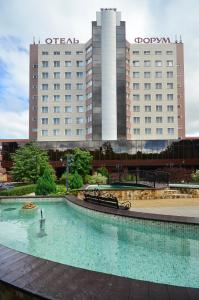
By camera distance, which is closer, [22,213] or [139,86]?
[22,213]

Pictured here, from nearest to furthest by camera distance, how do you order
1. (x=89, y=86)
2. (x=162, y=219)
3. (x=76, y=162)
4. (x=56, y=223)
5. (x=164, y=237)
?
(x=164, y=237) → (x=162, y=219) → (x=56, y=223) → (x=76, y=162) → (x=89, y=86)

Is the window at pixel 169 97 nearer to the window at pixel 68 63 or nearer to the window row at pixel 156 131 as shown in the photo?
the window row at pixel 156 131

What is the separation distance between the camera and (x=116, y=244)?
340 inches

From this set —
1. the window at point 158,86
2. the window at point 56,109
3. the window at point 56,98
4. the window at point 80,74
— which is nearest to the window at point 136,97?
the window at point 158,86

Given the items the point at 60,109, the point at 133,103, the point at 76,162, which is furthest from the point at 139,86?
the point at 76,162

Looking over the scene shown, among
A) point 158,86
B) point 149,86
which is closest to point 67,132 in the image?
point 149,86

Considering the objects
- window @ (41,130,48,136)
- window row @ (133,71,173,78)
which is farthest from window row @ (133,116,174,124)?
window @ (41,130,48,136)

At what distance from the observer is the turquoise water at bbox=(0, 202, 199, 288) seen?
6398mm

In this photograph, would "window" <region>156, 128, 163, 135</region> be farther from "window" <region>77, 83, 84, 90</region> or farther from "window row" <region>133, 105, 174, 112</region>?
"window" <region>77, 83, 84, 90</region>

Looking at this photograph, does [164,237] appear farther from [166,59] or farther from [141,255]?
[166,59]

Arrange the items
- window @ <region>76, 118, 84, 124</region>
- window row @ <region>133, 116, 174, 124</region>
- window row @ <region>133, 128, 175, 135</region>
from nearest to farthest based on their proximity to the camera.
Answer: window row @ <region>133, 128, 175, 135</region>, window row @ <region>133, 116, 174, 124</region>, window @ <region>76, 118, 84, 124</region>

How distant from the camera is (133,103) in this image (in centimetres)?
6178

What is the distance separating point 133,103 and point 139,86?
4534mm

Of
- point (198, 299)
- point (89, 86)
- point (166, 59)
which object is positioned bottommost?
point (198, 299)
